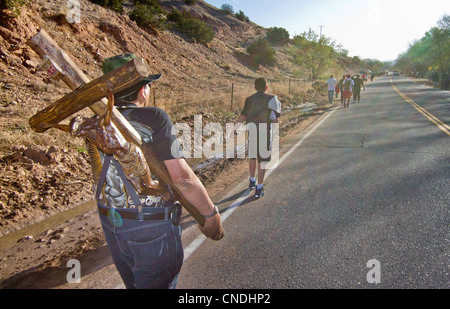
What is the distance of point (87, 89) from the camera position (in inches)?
52.6

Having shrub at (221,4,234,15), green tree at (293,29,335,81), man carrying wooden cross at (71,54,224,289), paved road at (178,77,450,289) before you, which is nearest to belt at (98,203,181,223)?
man carrying wooden cross at (71,54,224,289)

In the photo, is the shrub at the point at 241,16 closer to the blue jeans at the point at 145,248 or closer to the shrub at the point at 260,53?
the shrub at the point at 260,53

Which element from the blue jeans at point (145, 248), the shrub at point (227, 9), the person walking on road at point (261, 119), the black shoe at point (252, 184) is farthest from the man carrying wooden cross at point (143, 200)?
the shrub at point (227, 9)

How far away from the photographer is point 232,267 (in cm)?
306

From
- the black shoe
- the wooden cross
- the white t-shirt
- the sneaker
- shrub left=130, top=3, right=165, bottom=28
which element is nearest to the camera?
the wooden cross

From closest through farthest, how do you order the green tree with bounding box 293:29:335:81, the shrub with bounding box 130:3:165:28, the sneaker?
the sneaker < the shrub with bounding box 130:3:165:28 < the green tree with bounding box 293:29:335:81

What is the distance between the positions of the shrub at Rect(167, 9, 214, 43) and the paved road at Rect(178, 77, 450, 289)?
26003mm

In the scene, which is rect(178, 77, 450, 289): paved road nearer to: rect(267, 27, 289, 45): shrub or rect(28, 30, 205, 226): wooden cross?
rect(28, 30, 205, 226): wooden cross

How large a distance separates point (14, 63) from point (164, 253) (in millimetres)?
11353

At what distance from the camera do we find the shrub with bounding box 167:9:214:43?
95.7ft

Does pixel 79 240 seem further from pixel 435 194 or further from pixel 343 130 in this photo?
pixel 343 130

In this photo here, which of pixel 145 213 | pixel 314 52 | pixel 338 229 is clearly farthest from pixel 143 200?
pixel 314 52

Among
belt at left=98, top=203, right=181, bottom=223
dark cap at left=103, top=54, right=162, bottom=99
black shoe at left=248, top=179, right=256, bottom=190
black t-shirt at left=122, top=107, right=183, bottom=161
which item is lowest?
black shoe at left=248, top=179, right=256, bottom=190

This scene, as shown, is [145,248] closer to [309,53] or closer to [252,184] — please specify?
[252,184]
